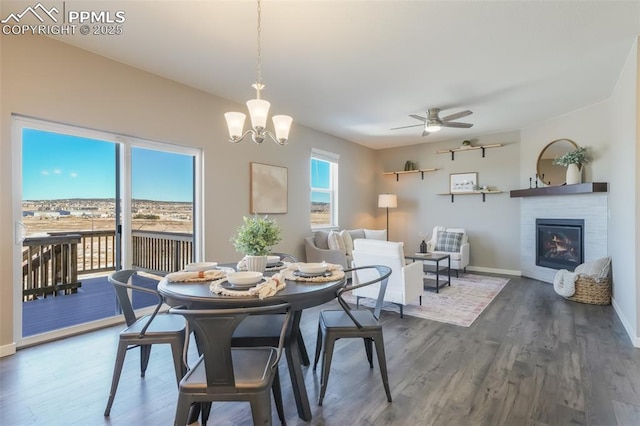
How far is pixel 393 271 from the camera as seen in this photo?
3.62 m

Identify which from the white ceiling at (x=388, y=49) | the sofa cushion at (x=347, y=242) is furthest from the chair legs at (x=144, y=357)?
the sofa cushion at (x=347, y=242)

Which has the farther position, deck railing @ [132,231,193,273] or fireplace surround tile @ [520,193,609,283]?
fireplace surround tile @ [520,193,609,283]

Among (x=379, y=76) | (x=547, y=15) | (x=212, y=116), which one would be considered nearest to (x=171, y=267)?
(x=212, y=116)

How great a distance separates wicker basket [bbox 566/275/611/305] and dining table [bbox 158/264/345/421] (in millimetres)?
3980

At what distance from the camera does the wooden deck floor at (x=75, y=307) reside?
3020 millimetres

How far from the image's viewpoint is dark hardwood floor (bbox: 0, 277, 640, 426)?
186cm

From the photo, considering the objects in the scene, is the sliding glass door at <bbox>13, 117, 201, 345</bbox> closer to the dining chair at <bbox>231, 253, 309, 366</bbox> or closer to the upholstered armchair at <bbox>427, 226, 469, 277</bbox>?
the dining chair at <bbox>231, 253, 309, 366</bbox>

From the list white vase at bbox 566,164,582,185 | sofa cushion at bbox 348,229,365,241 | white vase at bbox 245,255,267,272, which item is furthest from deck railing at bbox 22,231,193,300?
white vase at bbox 566,164,582,185

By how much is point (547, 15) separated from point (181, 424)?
140 inches

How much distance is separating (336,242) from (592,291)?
11.6ft

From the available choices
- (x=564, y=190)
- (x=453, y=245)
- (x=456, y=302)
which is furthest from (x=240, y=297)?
(x=564, y=190)

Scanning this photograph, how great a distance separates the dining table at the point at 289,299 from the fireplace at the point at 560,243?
4783mm

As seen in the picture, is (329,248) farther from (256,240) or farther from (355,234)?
(256,240)

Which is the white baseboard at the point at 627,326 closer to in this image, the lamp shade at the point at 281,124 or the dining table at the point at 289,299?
the dining table at the point at 289,299
